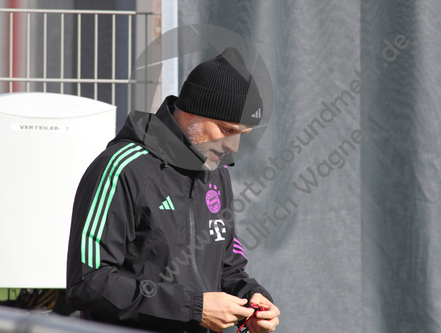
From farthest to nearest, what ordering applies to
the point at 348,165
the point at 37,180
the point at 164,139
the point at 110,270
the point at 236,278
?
the point at 348,165, the point at 37,180, the point at 236,278, the point at 164,139, the point at 110,270

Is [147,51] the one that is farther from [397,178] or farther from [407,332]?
[407,332]

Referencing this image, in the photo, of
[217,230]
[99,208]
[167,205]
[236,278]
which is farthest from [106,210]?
[236,278]

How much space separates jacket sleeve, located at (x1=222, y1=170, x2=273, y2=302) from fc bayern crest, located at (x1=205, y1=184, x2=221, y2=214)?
0.21ft

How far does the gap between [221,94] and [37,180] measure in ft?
2.63

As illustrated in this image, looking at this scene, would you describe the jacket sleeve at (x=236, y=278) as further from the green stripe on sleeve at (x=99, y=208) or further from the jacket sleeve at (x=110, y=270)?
the green stripe on sleeve at (x=99, y=208)

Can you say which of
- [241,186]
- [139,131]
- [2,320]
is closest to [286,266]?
[241,186]

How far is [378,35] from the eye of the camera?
1.46 m

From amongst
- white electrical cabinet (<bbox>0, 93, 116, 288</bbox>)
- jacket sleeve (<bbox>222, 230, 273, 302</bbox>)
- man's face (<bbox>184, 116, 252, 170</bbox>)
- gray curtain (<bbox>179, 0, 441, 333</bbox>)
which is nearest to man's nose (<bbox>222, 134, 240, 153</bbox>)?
man's face (<bbox>184, 116, 252, 170</bbox>)

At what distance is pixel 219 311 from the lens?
2.46 feet

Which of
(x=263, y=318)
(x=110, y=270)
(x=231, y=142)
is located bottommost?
(x=263, y=318)

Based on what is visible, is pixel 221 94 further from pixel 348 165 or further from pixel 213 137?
pixel 348 165

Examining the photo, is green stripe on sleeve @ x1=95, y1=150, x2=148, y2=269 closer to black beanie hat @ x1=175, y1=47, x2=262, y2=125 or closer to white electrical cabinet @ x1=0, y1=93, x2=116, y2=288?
black beanie hat @ x1=175, y1=47, x2=262, y2=125

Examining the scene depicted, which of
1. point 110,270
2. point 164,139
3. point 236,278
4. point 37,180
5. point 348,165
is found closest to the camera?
point 110,270

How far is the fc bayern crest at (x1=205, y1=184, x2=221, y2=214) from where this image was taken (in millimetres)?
875
